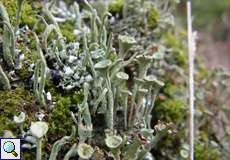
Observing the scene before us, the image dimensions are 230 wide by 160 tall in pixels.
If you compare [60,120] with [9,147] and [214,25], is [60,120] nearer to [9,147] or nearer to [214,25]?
[9,147]

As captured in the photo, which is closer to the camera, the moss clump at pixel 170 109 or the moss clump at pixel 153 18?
the moss clump at pixel 170 109

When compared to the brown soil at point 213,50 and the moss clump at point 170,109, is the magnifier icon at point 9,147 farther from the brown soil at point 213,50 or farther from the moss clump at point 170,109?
the brown soil at point 213,50

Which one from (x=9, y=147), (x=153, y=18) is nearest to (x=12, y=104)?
(x=9, y=147)

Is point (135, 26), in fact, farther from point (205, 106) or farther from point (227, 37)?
point (227, 37)

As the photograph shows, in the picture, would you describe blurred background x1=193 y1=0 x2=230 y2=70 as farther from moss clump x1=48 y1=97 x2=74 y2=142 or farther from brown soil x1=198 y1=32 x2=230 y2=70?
moss clump x1=48 y1=97 x2=74 y2=142

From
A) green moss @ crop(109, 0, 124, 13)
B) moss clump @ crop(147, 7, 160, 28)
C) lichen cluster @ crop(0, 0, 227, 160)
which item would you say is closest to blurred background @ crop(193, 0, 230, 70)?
moss clump @ crop(147, 7, 160, 28)

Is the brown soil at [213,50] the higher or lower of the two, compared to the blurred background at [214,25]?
lower

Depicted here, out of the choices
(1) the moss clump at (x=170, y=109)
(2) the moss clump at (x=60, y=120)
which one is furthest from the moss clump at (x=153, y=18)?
(2) the moss clump at (x=60, y=120)
